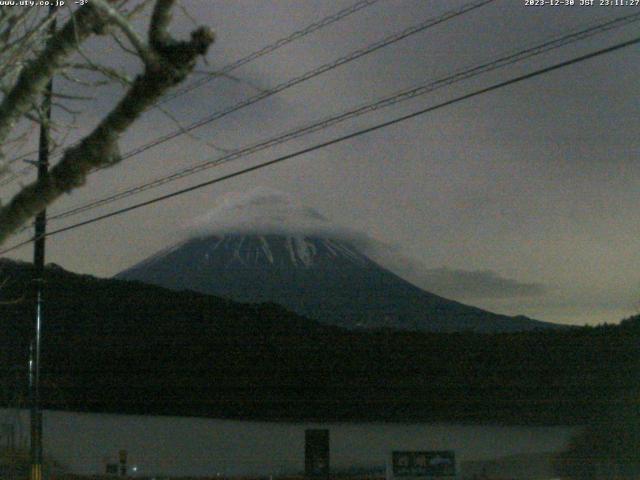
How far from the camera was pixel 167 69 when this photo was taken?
3.38 metres

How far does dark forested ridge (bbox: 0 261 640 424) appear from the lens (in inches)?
823

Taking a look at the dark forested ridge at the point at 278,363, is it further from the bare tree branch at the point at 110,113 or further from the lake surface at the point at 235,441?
the bare tree branch at the point at 110,113

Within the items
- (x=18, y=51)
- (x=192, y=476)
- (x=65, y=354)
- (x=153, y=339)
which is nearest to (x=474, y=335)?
(x=192, y=476)

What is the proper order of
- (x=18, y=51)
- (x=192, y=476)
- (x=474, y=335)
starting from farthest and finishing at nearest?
1. (x=474, y=335)
2. (x=192, y=476)
3. (x=18, y=51)

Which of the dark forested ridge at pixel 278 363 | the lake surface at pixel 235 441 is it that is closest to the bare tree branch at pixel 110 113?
the dark forested ridge at pixel 278 363

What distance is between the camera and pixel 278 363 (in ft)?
83.1

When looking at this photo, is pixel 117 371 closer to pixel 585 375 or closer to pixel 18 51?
pixel 585 375

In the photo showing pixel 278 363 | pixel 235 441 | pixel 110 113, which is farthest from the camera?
pixel 278 363

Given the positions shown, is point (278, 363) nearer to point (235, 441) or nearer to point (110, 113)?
point (235, 441)

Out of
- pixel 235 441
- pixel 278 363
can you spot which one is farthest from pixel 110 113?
pixel 278 363

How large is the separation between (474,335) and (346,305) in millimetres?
8484

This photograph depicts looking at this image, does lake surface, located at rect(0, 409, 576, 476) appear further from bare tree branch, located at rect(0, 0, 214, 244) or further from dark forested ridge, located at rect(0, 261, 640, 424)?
bare tree branch, located at rect(0, 0, 214, 244)

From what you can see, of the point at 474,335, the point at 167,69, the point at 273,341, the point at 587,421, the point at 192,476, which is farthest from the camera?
the point at 273,341

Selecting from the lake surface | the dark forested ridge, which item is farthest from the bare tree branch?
the lake surface
